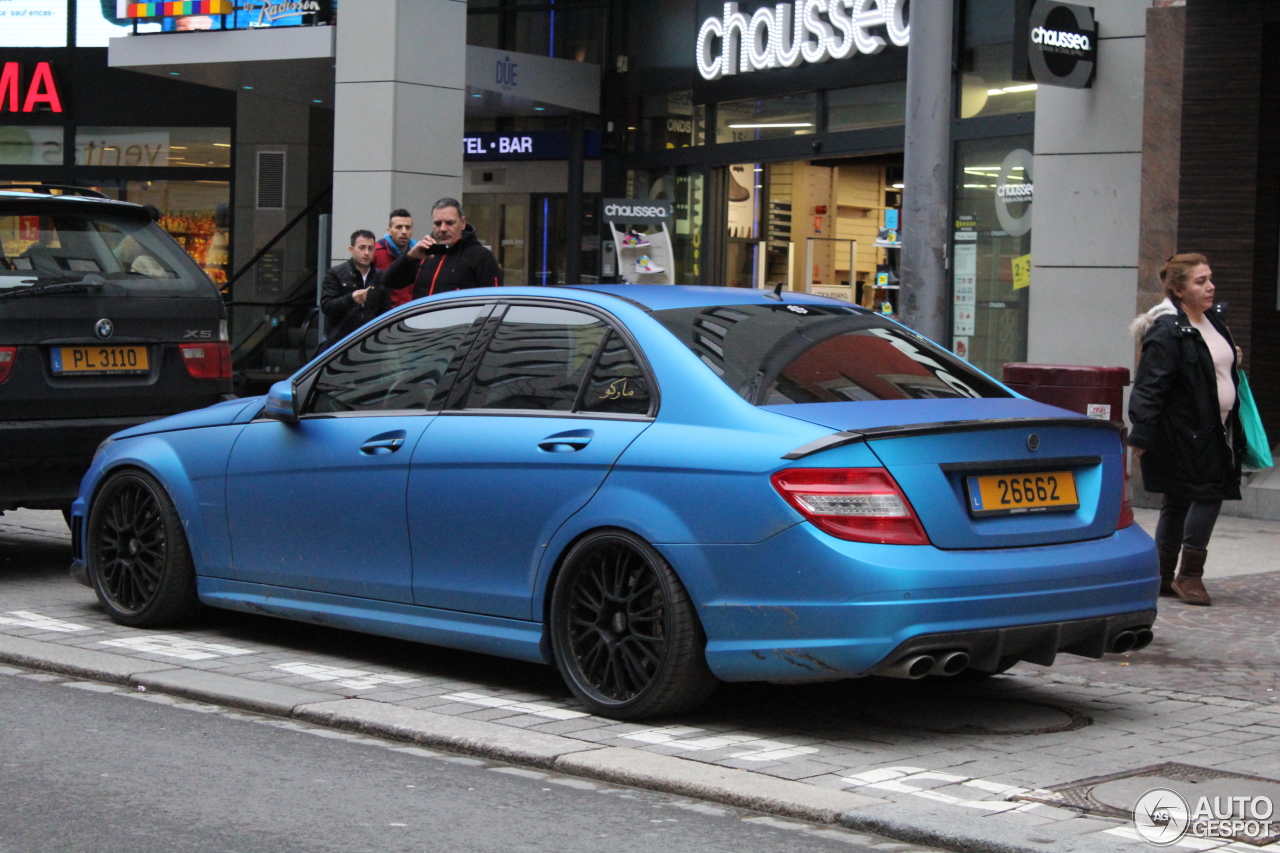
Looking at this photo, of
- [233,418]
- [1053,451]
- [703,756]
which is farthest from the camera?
[233,418]

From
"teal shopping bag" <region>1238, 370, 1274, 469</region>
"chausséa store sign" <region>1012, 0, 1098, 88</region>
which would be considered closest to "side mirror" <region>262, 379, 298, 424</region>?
"teal shopping bag" <region>1238, 370, 1274, 469</region>

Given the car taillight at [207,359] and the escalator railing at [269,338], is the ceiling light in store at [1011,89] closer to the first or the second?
the escalator railing at [269,338]

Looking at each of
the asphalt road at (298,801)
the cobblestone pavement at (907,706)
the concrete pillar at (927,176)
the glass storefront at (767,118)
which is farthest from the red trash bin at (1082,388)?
the glass storefront at (767,118)

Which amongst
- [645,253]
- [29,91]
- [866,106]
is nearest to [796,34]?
[866,106]

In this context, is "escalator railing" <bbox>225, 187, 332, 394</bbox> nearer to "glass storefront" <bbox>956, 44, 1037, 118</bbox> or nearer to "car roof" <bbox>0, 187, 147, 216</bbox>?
"glass storefront" <bbox>956, 44, 1037, 118</bbox>

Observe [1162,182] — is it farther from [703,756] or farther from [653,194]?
[653,194]

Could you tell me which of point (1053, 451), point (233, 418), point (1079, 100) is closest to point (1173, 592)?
point (1053, 451)

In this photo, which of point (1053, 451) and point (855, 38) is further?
→ point (855, 38)

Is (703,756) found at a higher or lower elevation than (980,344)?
lower

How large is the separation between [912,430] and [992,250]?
12.3m

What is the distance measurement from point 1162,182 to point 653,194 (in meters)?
11.4

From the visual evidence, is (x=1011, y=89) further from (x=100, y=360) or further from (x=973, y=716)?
(x=973, y=716)

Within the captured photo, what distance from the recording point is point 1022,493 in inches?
227

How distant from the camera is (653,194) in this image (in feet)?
79.8
